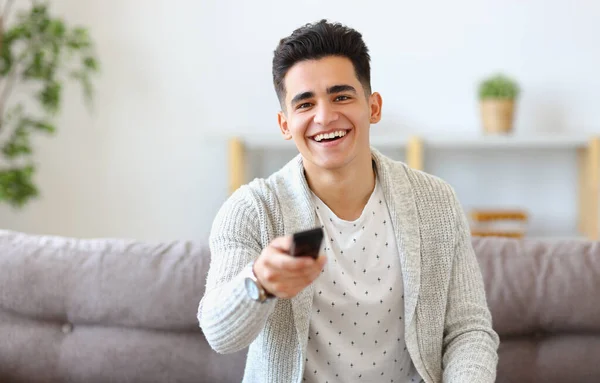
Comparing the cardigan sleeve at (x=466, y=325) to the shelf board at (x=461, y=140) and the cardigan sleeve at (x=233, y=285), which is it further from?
the shelf board at (x=461, y=140)

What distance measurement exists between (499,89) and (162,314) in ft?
6.12

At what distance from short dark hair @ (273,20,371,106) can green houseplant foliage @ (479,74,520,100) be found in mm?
1684

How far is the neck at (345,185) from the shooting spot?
57.8 inches

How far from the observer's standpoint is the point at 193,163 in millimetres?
3344

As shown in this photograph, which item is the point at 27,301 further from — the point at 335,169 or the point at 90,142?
the point at 90,142

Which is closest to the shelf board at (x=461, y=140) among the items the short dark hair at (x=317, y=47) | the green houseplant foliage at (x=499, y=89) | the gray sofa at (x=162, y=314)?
the green houseplant foliage at (x=499, y=89)

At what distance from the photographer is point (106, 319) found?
173cm

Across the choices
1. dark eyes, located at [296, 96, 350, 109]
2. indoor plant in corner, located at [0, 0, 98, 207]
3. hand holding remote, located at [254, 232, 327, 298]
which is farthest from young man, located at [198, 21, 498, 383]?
indoor plant in corner, located at [0, 0, 98, 207]

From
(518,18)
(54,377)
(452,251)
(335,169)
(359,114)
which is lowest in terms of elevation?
(54,377)

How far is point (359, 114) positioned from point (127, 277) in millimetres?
696

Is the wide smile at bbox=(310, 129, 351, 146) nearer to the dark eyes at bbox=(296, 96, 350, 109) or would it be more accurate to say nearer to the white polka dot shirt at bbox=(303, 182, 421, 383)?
the dark eyes at bbox=(296, 96, 350, 109)

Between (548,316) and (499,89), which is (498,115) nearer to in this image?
(499,89)

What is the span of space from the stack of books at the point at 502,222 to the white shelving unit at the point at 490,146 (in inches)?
11.1

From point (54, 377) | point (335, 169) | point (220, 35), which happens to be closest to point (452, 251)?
point (335, 169)
